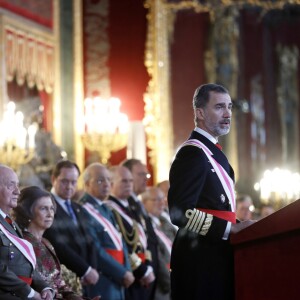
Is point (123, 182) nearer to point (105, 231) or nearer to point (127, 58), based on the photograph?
point (105, 231)

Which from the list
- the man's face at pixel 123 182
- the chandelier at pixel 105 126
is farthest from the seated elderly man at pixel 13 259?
the chandelier at pixel 105 126

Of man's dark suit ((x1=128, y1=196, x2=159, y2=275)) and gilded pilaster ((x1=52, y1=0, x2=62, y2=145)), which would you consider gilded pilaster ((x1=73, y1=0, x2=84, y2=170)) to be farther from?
man's dark suit ((x1=128, y1=196, x2=159, y2=275))

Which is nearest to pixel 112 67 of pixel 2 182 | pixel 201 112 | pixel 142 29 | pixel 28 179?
pixel 142 29

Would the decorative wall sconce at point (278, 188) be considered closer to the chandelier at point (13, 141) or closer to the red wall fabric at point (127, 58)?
the red wall fabric at point (127, 58)

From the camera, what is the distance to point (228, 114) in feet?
11.6

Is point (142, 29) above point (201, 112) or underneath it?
above

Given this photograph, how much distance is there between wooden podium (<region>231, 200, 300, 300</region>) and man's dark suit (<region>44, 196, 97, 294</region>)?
2298 mm

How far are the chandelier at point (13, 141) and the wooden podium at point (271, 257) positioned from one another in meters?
4.19

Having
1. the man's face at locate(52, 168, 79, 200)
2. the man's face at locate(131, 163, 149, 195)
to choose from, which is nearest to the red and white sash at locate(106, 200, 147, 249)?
the man's face at locate(131, 163, 149, 195)

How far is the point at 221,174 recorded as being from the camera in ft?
11.6

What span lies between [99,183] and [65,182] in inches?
18.0

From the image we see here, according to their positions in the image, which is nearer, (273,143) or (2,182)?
(2,182)

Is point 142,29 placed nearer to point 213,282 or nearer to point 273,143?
point 273,143

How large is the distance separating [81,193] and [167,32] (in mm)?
4616
